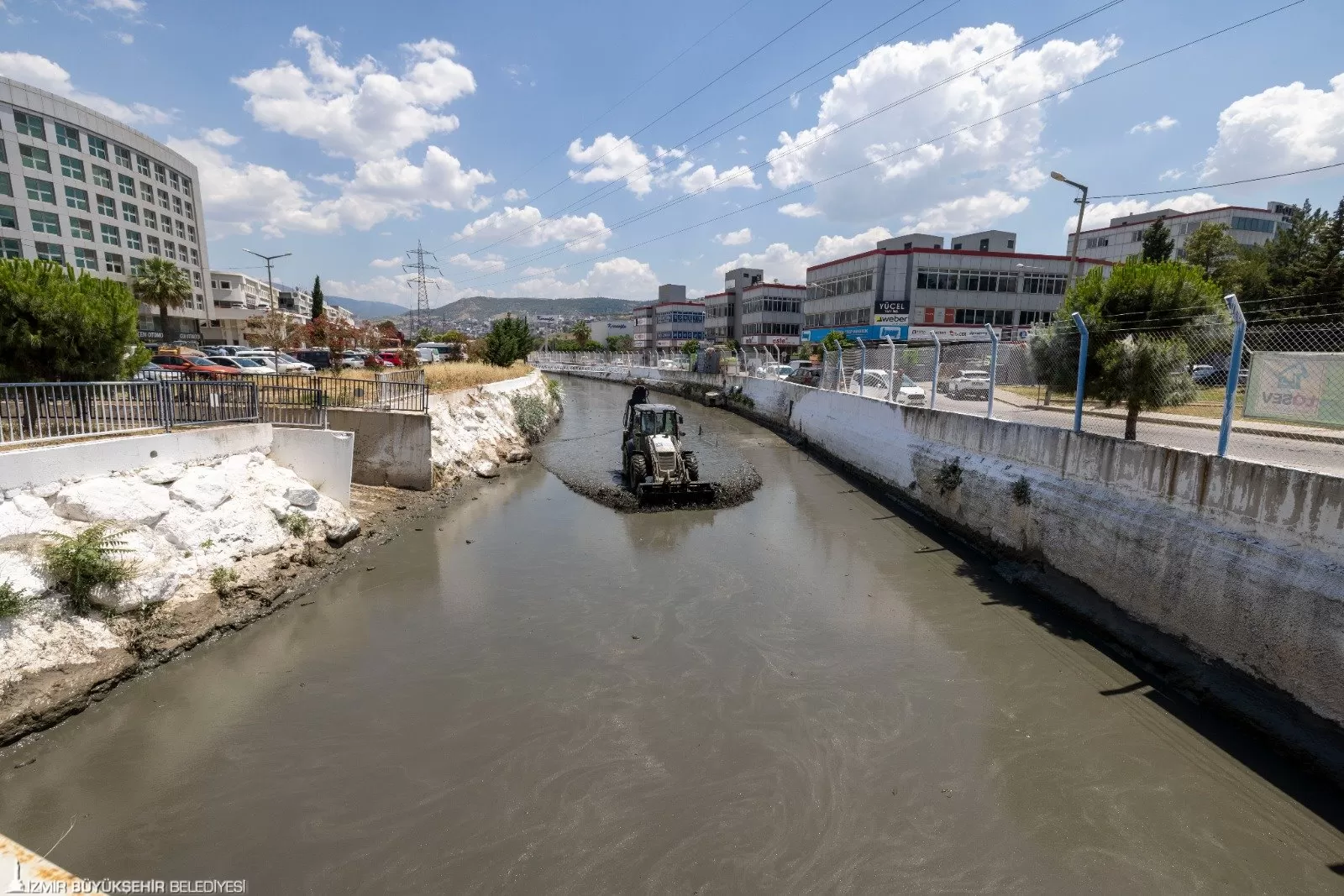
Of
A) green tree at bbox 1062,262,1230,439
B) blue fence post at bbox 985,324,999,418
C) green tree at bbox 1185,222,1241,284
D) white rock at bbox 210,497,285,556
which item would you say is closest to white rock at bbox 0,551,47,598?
white rock at bbox 210,497,285,556

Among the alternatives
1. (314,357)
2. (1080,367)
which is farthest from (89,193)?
(1080,367)

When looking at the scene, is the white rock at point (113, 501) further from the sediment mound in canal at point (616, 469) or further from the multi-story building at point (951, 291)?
the multi-story building at point (951, 291)

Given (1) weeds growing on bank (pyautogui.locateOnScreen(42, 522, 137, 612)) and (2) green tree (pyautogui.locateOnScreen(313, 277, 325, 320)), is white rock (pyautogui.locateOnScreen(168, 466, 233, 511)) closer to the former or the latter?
(1) weeds growing on bank (pyautogui.locateOnScreen(42, 522, 137, 612))

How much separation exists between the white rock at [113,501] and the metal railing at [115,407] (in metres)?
0.96

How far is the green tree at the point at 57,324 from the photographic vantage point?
983 centimetres

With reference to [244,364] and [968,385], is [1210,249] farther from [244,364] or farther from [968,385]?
[244,364]

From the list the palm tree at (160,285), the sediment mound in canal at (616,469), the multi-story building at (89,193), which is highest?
the multi-story building at (89,193)

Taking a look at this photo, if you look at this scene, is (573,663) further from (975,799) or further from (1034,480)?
(1034,480)

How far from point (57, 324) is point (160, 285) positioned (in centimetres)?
4178

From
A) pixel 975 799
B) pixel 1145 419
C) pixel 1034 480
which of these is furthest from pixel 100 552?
pixel 1145 419

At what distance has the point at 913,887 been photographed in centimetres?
475

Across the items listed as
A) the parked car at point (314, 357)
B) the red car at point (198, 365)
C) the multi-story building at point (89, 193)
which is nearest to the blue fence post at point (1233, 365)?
the red car at point (198, 365)

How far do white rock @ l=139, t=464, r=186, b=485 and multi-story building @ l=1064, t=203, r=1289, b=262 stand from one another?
66.0 m

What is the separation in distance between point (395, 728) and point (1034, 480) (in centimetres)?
1081
